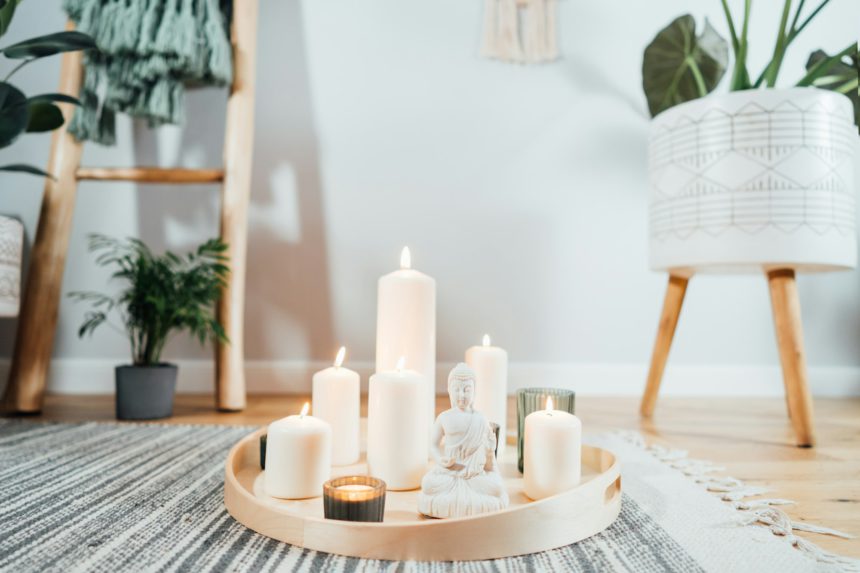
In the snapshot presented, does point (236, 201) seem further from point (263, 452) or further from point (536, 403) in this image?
point (536, 403)

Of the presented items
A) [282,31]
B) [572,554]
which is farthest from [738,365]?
[282,31]

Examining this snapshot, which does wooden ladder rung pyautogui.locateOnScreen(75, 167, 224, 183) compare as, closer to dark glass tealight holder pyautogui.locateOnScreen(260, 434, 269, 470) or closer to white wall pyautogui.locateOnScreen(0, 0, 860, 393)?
white wall pyautogui.locateOnScreen(0, 0, 860, 393)

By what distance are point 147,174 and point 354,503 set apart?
106 centimetres

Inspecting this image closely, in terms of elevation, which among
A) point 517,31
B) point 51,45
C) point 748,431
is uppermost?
point 517,31

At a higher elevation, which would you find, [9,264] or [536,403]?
[9,264]

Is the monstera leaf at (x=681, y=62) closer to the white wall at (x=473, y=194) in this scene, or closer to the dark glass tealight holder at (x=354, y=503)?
the white wall at (x=473, y=194)

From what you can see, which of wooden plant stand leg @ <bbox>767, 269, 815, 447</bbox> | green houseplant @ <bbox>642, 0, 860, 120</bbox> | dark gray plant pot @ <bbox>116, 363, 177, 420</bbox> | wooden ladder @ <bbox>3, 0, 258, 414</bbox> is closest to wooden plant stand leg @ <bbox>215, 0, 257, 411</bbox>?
wooden ladder @ <bbox>3, 0, 258, 414</bbox>

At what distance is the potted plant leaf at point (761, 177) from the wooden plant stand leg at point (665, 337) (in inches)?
4.3

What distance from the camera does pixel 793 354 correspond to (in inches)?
37.6

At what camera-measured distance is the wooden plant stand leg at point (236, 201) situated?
120 cm

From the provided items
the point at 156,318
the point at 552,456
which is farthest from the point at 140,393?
the point at 552,456

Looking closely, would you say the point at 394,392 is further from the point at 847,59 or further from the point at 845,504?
the point at 847,59

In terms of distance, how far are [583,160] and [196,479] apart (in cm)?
121

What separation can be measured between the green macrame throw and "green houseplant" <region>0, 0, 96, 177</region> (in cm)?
17
